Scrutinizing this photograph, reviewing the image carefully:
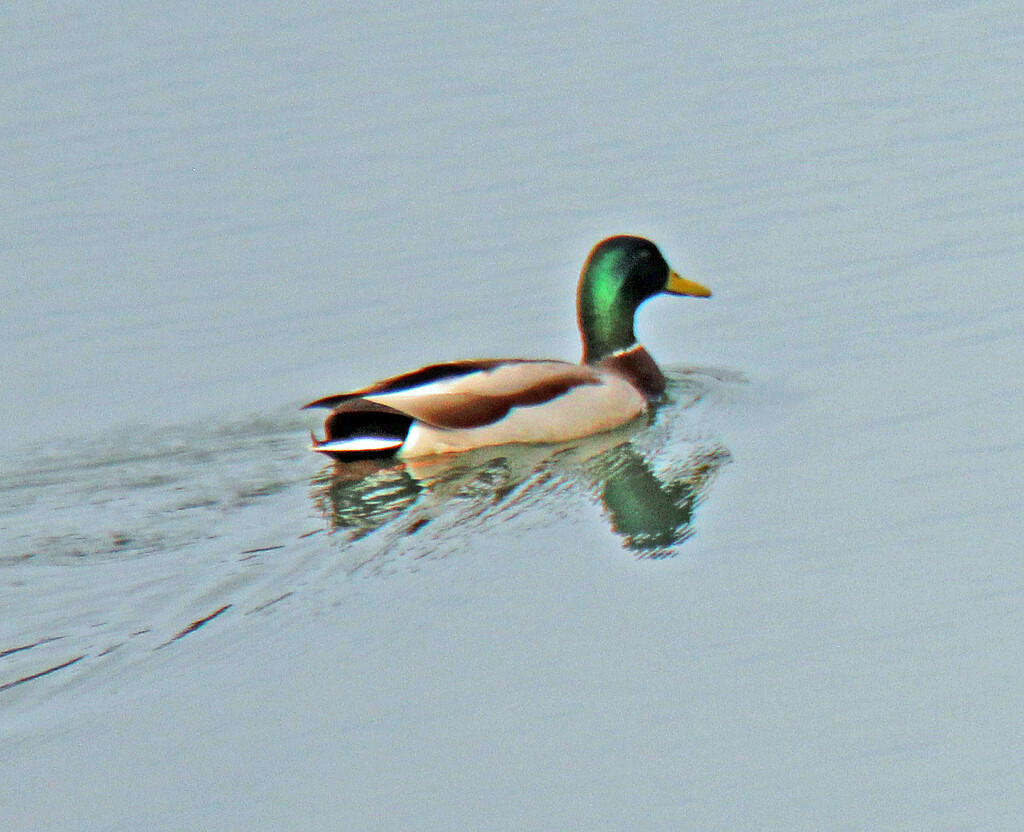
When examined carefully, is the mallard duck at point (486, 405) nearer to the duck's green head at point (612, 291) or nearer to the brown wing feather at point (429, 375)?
the brown wing feather at point (429, 375)

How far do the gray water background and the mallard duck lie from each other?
413 millimetres

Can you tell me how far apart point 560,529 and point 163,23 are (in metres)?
13.0

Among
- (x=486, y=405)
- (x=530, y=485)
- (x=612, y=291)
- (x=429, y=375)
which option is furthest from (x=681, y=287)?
(x=530, y=485)

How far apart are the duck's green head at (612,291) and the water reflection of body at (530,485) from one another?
93 centimetres

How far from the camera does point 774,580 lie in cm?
790

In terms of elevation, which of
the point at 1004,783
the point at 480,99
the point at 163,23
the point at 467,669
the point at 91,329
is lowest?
the point at 1004,783

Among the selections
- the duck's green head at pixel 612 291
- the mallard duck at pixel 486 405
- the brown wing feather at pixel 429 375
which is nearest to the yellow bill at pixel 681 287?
the duck's green head at pixel 612 291

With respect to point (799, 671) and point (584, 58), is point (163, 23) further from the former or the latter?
point (799, 671)

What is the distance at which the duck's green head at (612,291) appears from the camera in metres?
11.4

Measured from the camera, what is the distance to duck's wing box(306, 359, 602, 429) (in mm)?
10039

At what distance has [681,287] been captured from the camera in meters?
11.6

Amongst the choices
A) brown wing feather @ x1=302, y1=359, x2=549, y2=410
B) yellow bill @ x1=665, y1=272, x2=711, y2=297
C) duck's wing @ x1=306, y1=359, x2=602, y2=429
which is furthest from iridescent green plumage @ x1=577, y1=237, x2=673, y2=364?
brown wing feather @ x1=302, y1=359, x2=549, y2=410

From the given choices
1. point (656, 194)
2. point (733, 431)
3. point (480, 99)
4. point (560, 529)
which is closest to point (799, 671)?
point (560, 529)

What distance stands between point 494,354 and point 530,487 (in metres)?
2.43
